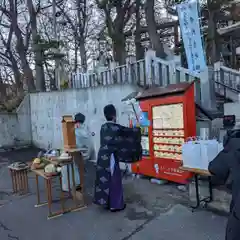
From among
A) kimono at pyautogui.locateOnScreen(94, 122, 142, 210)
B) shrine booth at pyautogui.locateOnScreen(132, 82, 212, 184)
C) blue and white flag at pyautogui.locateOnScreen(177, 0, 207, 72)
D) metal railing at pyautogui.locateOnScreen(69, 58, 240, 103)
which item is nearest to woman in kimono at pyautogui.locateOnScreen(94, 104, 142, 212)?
kimono at pyautogui.locateOnScreen(94, 122, 142, 210)

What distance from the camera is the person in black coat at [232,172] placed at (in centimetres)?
201

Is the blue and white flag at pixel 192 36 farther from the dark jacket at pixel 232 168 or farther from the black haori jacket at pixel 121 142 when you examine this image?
the dark jacket at pixel 232 168

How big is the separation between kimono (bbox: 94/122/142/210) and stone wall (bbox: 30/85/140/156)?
9.60 ft

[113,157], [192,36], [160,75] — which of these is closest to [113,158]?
[113,157]

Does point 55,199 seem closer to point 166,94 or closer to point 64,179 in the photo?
point 64,179

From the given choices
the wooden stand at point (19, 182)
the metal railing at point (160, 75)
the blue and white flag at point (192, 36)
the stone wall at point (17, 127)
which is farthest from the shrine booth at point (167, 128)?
the stone wall at point (17, 127)

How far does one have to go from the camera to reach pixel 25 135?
44.6ft

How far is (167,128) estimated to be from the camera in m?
6.12

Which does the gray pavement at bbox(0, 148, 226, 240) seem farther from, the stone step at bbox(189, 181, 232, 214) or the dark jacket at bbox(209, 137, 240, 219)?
the dark jacket at bbox(209, 137, 240, 219)

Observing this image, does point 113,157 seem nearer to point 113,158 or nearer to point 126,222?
point 113,158

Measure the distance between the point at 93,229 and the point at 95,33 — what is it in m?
20.6

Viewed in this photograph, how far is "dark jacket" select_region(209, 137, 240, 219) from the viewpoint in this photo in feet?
6.58

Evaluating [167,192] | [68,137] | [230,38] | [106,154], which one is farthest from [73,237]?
[230,38]

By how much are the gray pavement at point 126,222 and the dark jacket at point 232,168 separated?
2.01 meters
